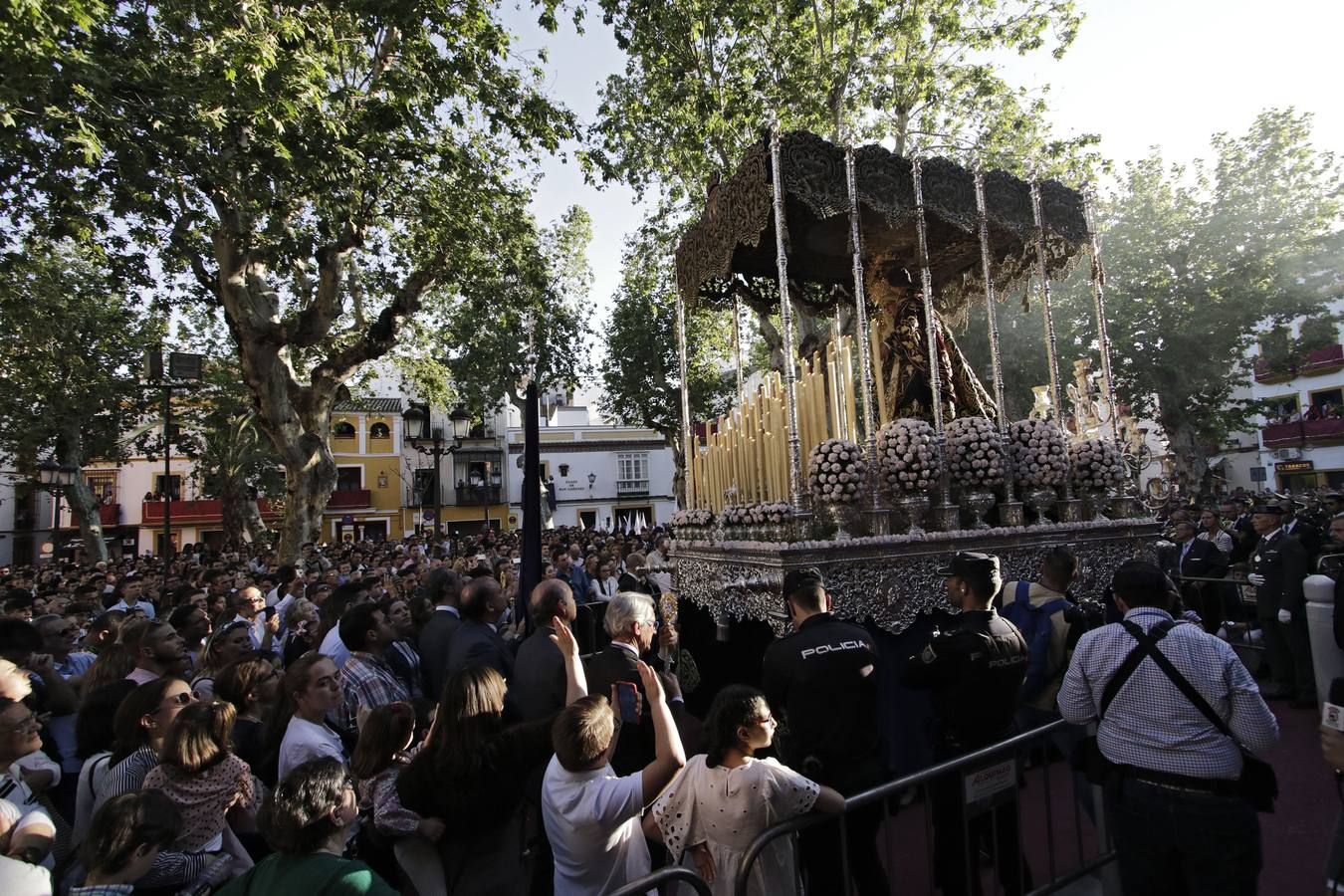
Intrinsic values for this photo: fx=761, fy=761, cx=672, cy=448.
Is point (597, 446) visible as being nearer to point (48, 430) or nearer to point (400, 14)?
point (48, 430)

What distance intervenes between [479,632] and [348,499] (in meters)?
41.4

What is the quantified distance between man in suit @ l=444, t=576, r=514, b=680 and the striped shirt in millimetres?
3127

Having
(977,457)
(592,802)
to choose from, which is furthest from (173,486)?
(592,802)

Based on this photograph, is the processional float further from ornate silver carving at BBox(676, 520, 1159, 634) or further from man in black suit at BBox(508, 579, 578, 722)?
man in black suit at BBox(508, 579, 578, 722)

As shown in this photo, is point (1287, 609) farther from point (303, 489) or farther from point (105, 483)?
point (105, 483)

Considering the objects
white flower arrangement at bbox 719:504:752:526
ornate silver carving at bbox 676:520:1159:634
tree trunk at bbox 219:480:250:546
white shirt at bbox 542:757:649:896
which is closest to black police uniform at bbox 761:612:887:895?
white shirt at bbox 542:757:649:896

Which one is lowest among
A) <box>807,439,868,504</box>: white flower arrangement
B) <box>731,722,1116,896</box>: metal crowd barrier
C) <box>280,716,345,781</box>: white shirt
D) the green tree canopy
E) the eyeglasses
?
<box>731,722,1116,896</box>: metal crowd barrier

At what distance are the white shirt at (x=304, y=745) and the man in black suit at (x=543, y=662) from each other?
941 mm

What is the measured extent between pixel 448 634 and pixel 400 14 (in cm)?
877

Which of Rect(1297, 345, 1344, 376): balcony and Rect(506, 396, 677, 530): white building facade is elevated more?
Rect(1297, 345, 1344, 376): balcony

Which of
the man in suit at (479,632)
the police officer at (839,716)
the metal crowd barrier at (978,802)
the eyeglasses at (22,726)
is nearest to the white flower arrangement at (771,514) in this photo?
the police officer at (839,716)

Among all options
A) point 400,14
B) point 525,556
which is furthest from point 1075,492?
point 400,14

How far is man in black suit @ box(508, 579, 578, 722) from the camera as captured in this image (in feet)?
12.9

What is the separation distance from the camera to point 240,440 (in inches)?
1257
